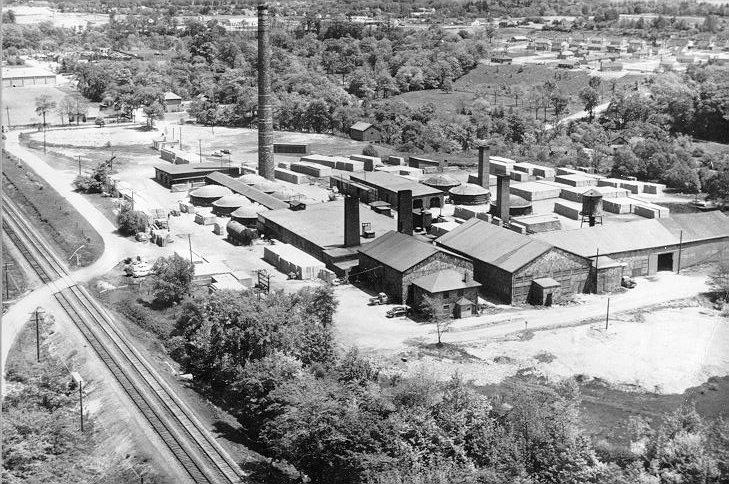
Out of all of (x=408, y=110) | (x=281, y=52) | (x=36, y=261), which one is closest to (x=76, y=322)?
(x=36, y=261)

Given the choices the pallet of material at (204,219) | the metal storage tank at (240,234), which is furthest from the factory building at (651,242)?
the pallet of material at (204,219)

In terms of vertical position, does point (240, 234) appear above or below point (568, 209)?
below

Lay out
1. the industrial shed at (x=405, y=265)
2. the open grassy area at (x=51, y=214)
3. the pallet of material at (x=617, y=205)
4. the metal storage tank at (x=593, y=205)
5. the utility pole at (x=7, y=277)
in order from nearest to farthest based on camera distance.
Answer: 1. the industrial shed at (x=405, y=265)
2. the utility pole at (x=7, y=277)
3. the open grassy area at (x=51, y=214)
4. the metal storage tank at (x=593, y=205)
5. the pallet of material at (x=617, y=205)

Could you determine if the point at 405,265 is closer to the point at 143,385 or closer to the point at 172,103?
the point at 143,385

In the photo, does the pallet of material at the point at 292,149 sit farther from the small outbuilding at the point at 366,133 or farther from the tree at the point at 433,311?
the tree at the point at 433,311

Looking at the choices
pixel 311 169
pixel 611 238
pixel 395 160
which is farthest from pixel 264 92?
pixel 611 238

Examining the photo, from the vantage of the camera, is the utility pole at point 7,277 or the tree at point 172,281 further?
the utility pole at point 7,277
